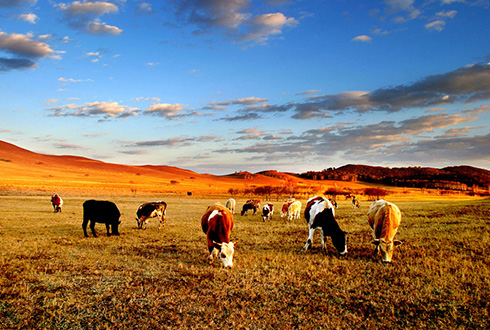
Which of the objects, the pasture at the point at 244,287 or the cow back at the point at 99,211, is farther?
the cow back at the point at 99,211

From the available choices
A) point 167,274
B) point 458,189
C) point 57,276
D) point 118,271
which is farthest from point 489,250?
point 458,189

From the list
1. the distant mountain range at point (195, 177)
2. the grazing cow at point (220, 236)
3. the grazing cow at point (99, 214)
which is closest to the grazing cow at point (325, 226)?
the grazing cow at point (220, 236)

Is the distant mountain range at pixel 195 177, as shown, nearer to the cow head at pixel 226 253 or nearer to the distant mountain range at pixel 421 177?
the distant mountain range at pixel 421 177

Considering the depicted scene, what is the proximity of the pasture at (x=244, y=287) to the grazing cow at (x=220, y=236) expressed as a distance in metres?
0.43

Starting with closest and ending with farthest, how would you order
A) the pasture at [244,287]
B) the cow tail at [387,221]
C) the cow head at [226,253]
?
the pasture at [244,287] → the cow head at [226,253] → the cow tail at [387,221]

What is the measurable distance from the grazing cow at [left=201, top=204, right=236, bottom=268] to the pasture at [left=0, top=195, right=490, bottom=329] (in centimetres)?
43

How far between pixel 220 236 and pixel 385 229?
5773 millimetres

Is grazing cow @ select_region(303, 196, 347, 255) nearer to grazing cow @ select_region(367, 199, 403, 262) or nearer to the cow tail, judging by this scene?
grazing cow @ select_region(367, 199, 403, 262)

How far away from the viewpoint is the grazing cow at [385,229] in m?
9.70

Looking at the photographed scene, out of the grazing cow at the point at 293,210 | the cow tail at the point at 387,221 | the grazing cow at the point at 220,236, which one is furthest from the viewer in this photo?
the grazing cow at the point at 293,210

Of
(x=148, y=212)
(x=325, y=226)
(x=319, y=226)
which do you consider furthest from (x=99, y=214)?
(x=325, y=226)

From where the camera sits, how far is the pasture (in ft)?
18.7

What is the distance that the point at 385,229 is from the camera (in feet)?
33.0

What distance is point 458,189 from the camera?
355 ft
